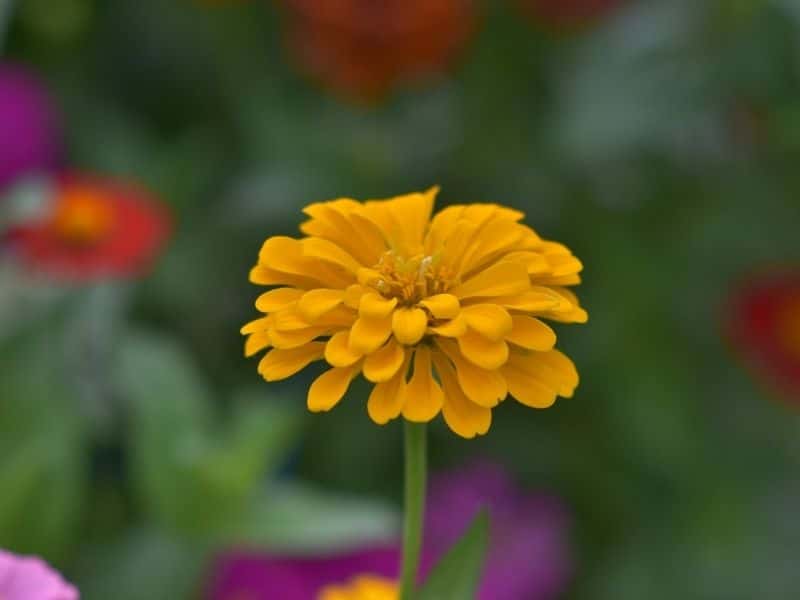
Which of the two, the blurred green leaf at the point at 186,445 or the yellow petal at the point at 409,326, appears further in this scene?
the blurred green leaf at the point at 186,445

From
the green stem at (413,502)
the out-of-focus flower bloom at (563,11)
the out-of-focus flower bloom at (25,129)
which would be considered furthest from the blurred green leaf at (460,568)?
the out-of-focus flower bloom at (563,11)

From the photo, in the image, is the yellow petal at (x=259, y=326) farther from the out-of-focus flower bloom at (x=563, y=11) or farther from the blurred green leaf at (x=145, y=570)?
the out-of-focus flower bloom at (x=563, y=11)

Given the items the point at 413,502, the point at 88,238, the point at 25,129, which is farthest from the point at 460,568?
the point at 25,129

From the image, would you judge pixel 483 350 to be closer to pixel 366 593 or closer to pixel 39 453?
pixel 366 593

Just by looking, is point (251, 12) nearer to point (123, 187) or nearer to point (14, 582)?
point (123, 187)

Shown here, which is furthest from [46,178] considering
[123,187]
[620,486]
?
[620,486]

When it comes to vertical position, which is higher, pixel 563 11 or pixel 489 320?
pixel 563 11
